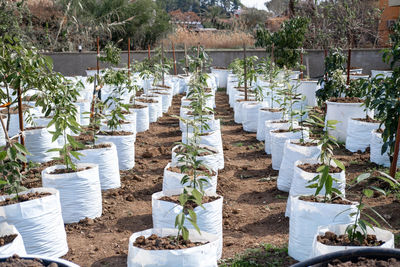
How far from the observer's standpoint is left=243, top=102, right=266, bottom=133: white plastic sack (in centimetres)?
678

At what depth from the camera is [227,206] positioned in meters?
3.83

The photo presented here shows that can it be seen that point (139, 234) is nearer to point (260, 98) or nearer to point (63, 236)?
point (63, 236)

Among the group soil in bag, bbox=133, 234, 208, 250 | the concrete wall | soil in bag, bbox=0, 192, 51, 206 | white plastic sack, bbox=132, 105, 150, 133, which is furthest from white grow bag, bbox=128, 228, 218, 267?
the concrete wall

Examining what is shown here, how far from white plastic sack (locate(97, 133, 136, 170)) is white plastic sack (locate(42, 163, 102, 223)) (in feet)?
4.02

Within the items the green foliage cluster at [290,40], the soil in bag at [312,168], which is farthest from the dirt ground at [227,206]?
the green foliage cluster at [290,40]

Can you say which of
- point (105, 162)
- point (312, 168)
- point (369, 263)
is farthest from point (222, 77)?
point (369, 263)

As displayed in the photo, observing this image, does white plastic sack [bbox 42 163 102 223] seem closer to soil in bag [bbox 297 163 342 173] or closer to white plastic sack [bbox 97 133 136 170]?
white plastic sack [bbox 97 133 136 170]

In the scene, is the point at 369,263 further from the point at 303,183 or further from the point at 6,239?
the point at 6,239

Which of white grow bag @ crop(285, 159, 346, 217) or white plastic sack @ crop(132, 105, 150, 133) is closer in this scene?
white grow bag @ crop(285, 159, 346, 217)

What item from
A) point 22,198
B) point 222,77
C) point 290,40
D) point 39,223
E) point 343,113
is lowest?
point 39,223

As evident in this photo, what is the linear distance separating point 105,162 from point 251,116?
3193mm

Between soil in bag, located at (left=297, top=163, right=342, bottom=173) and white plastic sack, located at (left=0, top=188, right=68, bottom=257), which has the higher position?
soil in bag, located at (left=297, top=163, right=342, bottom=173)

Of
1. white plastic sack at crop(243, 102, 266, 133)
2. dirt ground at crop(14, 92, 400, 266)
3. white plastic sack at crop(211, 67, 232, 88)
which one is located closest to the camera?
dirt ground at crop(14, 92, 400, 266)

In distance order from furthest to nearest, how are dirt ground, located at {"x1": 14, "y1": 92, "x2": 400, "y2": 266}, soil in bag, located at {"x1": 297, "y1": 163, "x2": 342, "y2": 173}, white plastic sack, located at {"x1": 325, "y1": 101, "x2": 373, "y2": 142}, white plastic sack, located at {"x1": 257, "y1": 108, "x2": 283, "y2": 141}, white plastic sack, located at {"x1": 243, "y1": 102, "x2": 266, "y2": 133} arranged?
white plastic sack, located at {"x1": 243, "y1": 102, "x2": 266, "y2": 133}, white plastic sack, located at {"x1": 257, "y1": 108, "x2": 283, "y2": 141}, white plastic sack, located at {"x1": 325, "y1": 101, "x2": 373, "y2": 142}, soil in bag, located at {"x1": 297, "y1": 163, "x2": 342, "y2": 173}, dirt ground, located at {"x1": 14, "y1": 92, "x2": 400, "y2": 266}
